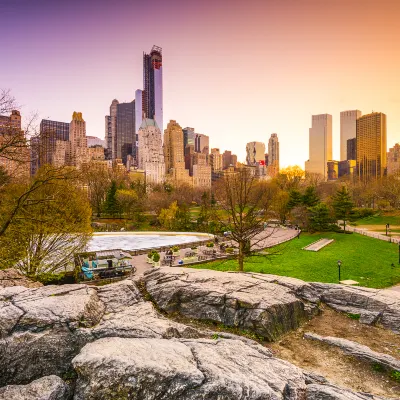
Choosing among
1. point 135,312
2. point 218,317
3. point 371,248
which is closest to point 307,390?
point 218,317

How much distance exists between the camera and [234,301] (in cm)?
777

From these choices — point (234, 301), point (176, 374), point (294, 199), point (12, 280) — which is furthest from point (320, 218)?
point (176, 374)

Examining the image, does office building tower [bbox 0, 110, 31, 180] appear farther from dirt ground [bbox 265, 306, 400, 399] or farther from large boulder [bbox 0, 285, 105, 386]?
dirt ground [bbox 265, 306, 400, 399]

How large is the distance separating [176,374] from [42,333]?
3.31m

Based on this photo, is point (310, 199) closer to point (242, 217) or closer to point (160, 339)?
point (242, 217)

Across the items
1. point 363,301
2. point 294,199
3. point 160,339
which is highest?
point 294,199

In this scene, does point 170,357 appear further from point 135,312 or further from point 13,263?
point 13,263

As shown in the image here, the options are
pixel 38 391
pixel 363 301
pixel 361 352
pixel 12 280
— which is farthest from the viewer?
pixel 12 280

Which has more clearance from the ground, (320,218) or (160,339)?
(160,339)

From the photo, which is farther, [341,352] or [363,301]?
[363,301]

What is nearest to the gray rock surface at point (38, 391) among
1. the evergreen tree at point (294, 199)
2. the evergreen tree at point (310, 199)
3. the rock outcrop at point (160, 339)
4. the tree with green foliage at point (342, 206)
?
the rock outcrop at point (160, 339)

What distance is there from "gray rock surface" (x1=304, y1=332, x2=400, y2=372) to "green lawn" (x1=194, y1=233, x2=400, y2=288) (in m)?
8.74

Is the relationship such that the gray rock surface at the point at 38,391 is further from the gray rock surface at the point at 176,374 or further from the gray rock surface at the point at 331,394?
the gray rock surface at the point at 331,394

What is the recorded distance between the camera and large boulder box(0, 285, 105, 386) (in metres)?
5.45
